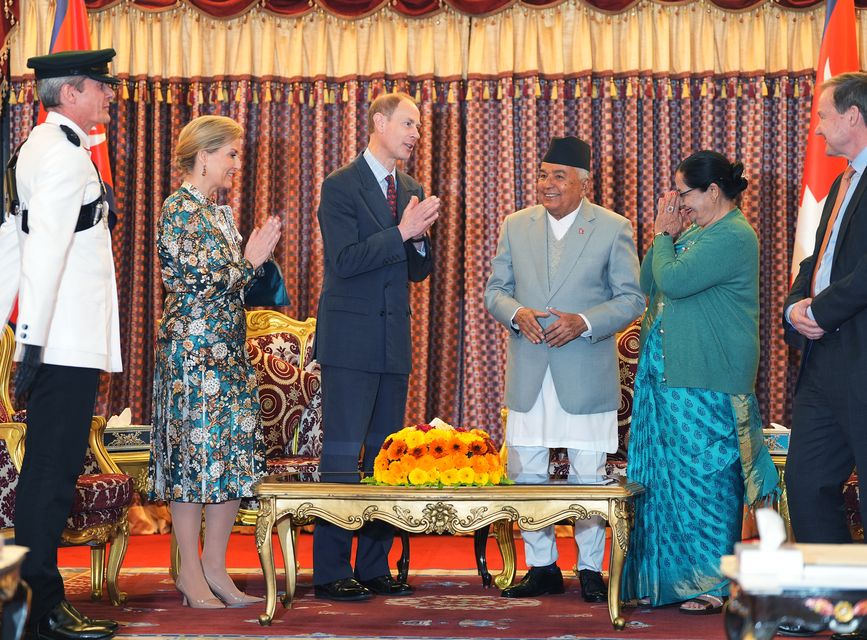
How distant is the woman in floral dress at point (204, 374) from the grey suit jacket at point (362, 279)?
0.28 m

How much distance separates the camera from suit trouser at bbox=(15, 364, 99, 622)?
3238 millimetres

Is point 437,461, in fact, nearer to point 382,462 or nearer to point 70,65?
point 382,462

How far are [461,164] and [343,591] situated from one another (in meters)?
3.05

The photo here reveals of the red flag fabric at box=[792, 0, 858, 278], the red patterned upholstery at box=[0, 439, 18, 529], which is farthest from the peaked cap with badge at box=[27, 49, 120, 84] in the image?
the red flag fabric at box=[792, 0, 858, 278]

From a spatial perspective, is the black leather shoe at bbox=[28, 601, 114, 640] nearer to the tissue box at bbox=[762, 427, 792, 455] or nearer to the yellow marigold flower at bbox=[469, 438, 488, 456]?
the yellow marigold flower at bbox=[469, 438, 488, 456]

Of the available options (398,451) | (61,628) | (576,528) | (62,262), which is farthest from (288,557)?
(62,262)

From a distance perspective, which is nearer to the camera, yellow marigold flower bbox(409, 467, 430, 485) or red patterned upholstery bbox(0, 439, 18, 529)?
yellow marigold flower bbox(409, 467, 430, 485)

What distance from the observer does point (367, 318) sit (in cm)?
420

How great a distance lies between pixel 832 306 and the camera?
3.25m

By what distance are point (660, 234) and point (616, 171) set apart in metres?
2.26

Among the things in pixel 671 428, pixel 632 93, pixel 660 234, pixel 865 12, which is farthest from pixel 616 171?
pixel 671 428

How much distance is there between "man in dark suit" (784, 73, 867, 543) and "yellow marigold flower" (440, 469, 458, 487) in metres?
1.07

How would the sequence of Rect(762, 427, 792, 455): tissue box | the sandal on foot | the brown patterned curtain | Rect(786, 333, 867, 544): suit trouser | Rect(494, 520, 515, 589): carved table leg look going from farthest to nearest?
the brown patterned curtain
Rect(762, 427, 792, 455): tissue box
Rect(494, 520, 515, 589): carved table leg
the sandal on foot
Rect(786, 333, 867, 544): suit trouser

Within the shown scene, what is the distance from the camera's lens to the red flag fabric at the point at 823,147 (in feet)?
18.8
